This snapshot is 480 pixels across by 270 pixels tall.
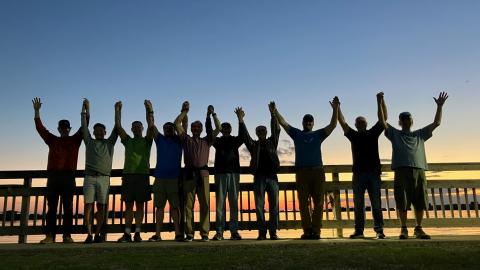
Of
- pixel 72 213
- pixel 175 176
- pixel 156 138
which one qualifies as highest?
pixel 156 138

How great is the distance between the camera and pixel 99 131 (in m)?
7.89

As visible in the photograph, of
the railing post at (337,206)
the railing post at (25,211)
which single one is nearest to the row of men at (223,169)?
the railing post at (337,206)

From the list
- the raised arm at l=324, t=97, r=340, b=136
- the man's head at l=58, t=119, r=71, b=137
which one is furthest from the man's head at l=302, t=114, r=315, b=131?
the man's head at l=58, t=119, r=71, b=137

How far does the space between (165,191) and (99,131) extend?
173cm

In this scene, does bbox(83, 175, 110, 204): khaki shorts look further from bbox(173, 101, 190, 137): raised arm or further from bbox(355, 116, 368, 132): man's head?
bbox(355, 116, 368, 132): man's head

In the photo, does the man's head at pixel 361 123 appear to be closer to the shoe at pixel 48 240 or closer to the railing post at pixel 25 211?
the shoe at pixel 48 240

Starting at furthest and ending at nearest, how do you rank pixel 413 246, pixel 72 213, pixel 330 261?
pixel 72 213, pixel 413 246, pixel 330 261

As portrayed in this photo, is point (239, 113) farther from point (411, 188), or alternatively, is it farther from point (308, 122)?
point (411, 188)

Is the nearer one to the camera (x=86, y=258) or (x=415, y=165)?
(x=86, y=258)

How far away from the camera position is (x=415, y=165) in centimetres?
759

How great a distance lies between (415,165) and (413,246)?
1725 mm

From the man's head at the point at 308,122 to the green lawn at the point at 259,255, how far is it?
7.17 feet

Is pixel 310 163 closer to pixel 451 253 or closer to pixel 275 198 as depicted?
pixel 275 198

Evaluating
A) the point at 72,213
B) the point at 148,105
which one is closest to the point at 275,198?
the point at 148,105
